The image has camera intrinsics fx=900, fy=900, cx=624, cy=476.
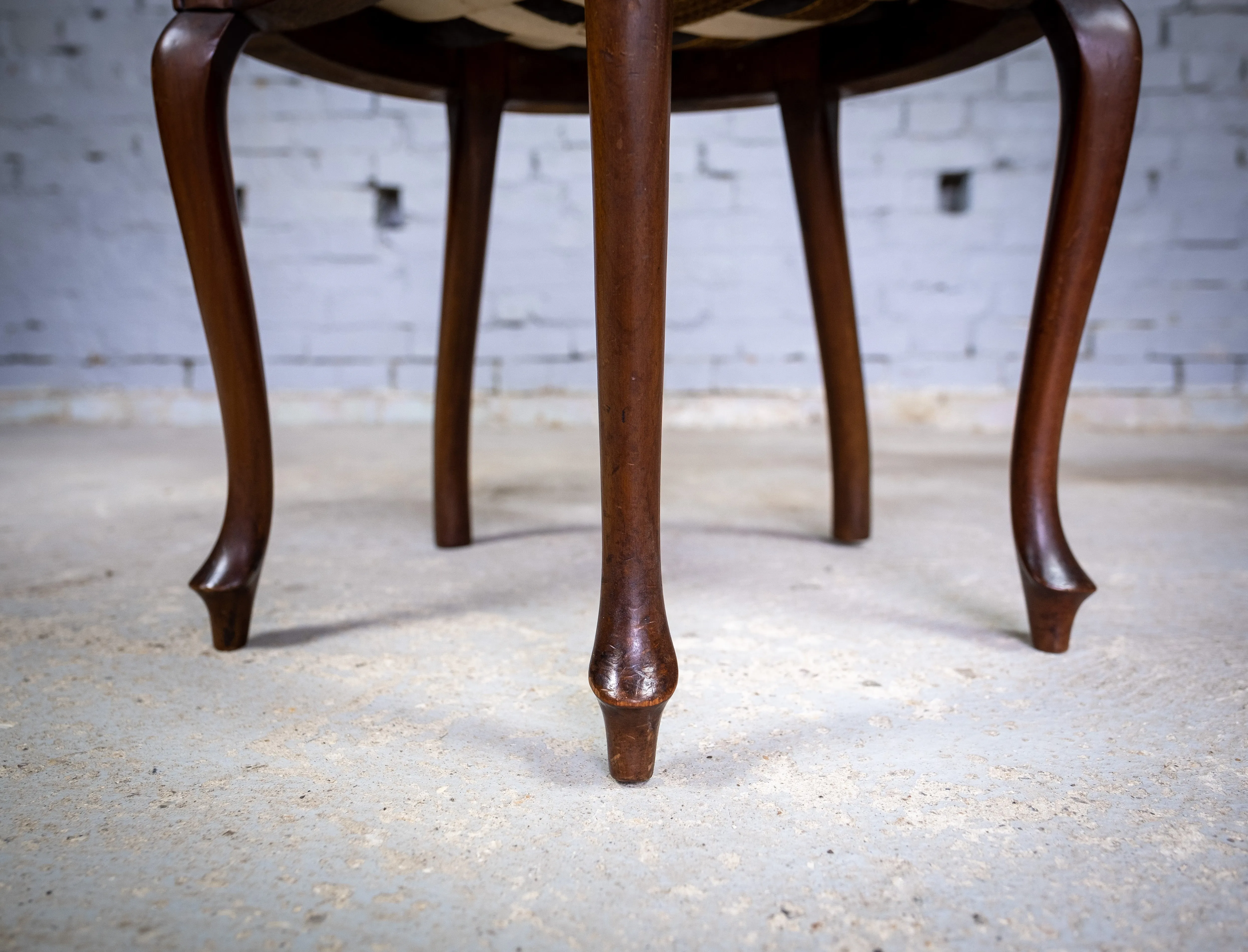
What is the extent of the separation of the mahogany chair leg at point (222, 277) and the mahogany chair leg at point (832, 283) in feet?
1.89

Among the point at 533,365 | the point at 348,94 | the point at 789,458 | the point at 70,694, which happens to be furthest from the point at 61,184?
the point at 70,694

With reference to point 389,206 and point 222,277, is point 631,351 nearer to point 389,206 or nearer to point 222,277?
point 222,277

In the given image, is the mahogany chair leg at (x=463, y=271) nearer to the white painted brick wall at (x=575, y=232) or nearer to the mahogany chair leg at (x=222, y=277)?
the mahogany chair leg at (x=222, y=277)

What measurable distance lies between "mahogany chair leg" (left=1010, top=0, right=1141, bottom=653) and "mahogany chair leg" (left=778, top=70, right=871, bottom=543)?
0.33 meters

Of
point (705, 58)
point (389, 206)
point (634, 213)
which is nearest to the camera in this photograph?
point (634, 213)

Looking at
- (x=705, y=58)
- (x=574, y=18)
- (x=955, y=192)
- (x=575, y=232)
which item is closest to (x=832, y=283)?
(x=705, y=58)

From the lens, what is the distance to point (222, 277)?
2.31 feet

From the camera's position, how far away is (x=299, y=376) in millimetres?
2939

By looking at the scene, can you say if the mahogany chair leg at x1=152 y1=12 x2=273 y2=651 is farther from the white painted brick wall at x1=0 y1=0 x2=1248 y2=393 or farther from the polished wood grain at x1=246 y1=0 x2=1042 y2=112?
the white painted brick wall at x1=0 y1=0 x2=1248 y2=393

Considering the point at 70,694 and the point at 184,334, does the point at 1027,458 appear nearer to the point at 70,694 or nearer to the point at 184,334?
the point at 70,694

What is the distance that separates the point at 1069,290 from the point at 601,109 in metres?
0.42

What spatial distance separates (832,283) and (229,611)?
28.7 inches

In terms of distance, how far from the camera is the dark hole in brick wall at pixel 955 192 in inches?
111

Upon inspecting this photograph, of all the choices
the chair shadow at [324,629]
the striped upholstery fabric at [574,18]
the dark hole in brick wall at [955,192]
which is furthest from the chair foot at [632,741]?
the dark hole in brick wall at [955,192]
